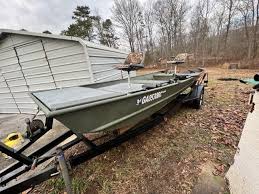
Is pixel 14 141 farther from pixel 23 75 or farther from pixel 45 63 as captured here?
pixel 23 75

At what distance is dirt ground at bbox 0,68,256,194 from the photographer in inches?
83.7

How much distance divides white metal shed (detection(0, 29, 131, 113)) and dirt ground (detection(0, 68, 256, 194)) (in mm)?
3371

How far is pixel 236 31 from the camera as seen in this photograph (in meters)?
20.6

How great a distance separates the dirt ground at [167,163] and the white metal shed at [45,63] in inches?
133

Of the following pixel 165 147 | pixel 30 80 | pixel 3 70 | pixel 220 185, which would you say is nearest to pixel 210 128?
pixel 165 147

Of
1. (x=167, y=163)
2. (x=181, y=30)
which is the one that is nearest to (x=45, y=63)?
(x=167, y=163)

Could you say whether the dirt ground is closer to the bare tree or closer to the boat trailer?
the boat trailer

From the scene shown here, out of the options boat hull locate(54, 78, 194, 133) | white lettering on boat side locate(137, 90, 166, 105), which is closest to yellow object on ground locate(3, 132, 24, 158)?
boat hull locate(54, 78, 194, 133)

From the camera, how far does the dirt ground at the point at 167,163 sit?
2125 mm

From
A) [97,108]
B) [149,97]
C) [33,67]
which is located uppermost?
[33,67]

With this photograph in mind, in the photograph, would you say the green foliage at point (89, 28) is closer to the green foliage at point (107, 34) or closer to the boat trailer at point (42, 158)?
the green foliage at point (107, 34)

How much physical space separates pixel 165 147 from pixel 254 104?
1786 mm

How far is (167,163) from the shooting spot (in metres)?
2.50

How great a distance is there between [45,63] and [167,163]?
20.3ft
